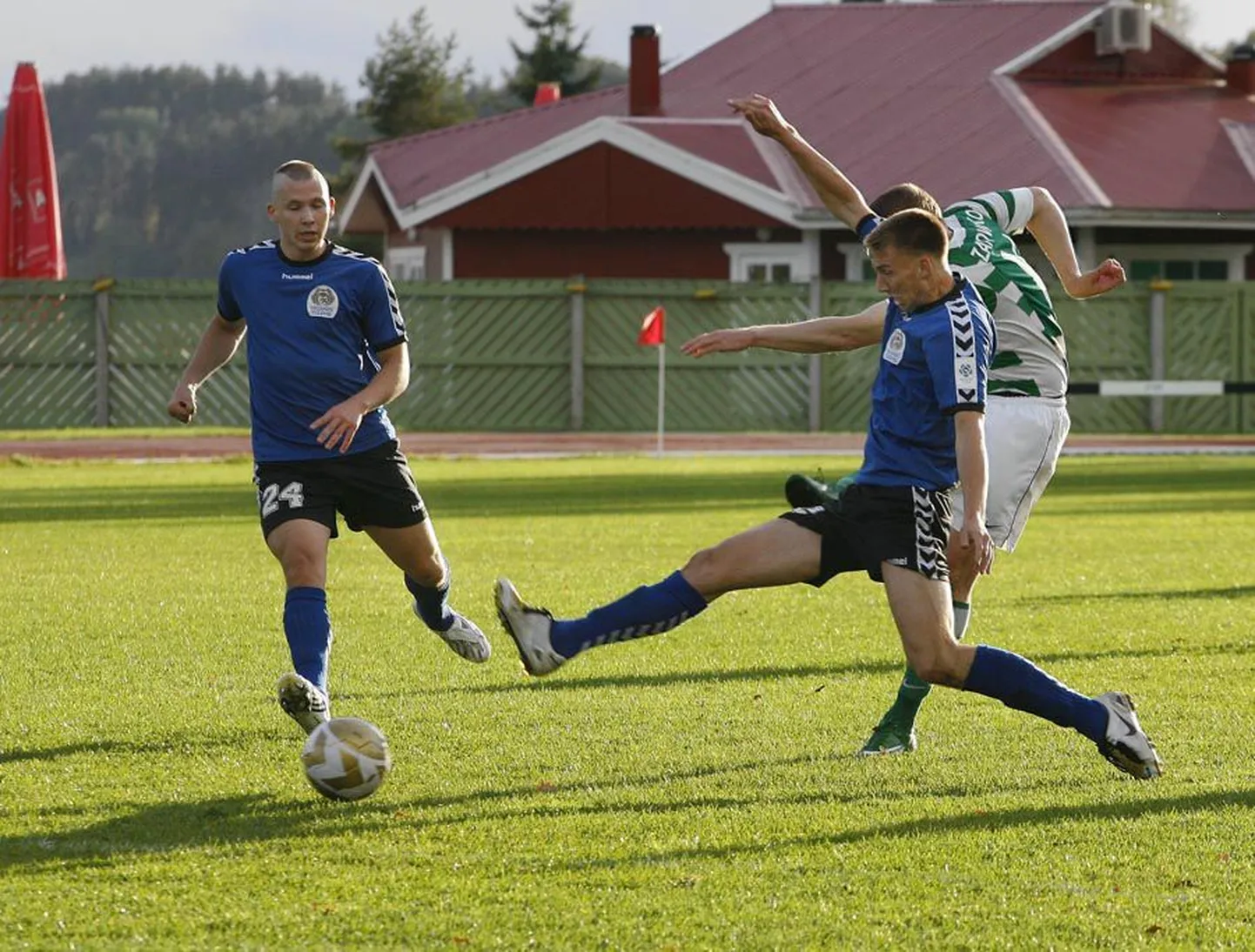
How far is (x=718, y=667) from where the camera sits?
9898mm

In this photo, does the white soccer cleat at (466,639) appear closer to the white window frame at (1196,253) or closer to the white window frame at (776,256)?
the white window frame at (776,256)

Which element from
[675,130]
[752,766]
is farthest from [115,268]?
[752,766]

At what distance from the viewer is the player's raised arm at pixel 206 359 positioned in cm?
837

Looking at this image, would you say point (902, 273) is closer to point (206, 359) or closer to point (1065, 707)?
point (1065, 707)

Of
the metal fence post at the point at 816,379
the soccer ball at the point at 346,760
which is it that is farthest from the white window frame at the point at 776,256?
the soccer ball at the point at 346,760

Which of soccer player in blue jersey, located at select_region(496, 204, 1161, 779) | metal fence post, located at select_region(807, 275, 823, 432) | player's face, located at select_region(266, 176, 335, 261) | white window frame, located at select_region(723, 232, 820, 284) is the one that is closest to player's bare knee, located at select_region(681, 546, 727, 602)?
soccer player in blue jersey, located at select_region(496, 204, 1161, 779)

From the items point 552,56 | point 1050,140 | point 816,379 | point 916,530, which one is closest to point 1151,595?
point 916,530

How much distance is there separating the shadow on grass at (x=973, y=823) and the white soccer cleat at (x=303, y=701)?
53.5 inches

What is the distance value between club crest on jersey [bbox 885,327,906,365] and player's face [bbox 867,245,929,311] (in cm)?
11

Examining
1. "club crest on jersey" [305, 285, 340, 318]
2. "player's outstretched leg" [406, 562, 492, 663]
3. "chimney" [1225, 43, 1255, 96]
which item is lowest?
"player's outstretched leg" [406, 562, 492, 663]

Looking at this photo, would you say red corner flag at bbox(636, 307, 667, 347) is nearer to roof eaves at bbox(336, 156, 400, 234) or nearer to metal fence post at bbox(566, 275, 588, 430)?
metal fence post at bbox(566, 275, 588, 430)

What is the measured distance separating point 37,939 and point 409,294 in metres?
28.6

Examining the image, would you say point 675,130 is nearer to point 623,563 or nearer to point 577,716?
point 623,563

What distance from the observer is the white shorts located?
27.6ft
